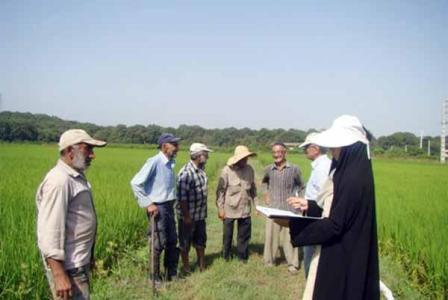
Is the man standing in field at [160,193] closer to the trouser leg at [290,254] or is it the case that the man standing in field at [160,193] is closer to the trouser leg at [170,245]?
the trouser leg at [170,245]

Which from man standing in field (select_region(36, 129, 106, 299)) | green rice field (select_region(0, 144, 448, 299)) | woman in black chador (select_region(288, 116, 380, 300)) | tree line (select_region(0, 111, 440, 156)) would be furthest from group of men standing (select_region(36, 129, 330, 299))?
tree line (select_region(0, 111, 440, 156))

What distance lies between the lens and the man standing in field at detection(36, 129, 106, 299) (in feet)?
8.21

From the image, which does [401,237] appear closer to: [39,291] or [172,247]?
[172,247]

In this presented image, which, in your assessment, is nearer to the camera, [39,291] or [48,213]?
[48,213]

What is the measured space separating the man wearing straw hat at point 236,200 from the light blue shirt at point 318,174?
135cm

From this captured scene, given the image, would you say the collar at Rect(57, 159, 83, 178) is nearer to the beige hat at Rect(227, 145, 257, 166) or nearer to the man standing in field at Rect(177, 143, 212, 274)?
the man standing in field at Rect(177, 143, 212, 274)

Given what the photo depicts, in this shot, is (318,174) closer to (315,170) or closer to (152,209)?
(315,170)

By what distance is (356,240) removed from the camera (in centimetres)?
248

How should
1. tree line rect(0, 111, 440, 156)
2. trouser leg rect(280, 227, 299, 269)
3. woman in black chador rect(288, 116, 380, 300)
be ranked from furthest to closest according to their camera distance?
tree line rect(0, 111, 440, 156)
trouser leg rect(280, 227, 299, 269)
woman in black chador rect(288, 116, 380, 300)

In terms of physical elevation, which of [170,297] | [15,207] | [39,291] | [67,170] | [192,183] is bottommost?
[170,297]

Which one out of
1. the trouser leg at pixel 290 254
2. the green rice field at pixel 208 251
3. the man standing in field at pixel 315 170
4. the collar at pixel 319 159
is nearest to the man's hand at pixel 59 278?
the green rice field at pixel 208 251

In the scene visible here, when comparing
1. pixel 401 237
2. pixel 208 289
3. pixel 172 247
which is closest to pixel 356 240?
pixel 208 289

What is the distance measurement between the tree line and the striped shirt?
33.6ft

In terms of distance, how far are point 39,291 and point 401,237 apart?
467 centimetres
